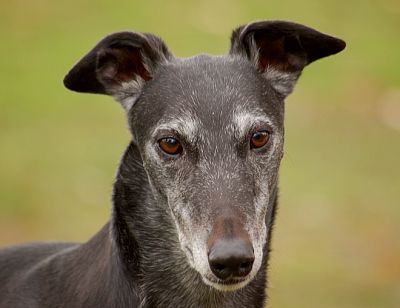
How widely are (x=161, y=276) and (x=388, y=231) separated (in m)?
8.52

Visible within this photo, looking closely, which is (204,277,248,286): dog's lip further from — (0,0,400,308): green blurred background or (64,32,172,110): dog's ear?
(0,0,400,308): green blurred background

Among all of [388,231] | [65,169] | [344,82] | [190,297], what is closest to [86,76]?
[190,297]

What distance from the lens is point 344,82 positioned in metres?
21.5

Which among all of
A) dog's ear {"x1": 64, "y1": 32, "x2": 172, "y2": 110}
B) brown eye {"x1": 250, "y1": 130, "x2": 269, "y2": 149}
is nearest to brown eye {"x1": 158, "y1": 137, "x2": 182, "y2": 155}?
brown eye {"x1": 250, "y1": 130, "x2": 269, "y2": 149}

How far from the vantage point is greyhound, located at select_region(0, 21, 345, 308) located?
21.2ft

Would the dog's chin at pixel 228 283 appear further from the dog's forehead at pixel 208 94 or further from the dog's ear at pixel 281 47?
the dog's ear at pixel 281 47

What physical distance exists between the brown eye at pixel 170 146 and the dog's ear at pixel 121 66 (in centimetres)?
66

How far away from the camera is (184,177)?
667 centimetres

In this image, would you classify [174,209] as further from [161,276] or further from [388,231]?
[388,231]

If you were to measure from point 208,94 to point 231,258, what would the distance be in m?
1.24

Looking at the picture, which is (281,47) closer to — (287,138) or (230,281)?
(230,281)

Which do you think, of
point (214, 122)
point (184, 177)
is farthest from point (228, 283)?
point (214, 122)

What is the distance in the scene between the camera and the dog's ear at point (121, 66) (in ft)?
23.5

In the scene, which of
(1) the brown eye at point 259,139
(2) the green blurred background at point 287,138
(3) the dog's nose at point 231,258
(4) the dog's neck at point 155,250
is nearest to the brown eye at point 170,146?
(4) the dog's neck at point 155,250
